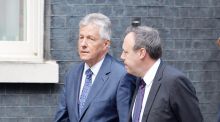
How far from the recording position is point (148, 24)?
18.1 ft

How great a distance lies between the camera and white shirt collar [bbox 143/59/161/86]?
11.6 feet

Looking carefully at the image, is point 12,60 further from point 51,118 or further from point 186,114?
point 186,114

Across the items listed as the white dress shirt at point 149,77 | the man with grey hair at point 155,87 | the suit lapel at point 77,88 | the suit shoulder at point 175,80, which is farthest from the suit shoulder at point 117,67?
the suit shoulder at point 175,80

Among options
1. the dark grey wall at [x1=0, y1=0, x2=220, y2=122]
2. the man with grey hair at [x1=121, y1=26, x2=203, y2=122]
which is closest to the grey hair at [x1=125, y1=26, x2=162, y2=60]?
the man with grey hair at [x1=121, y1=26, x2=203, y2=122]

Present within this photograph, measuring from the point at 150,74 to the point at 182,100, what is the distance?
10.0 inches

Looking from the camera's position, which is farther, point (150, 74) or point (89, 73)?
point (89, 73)

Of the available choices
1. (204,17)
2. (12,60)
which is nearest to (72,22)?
(12,60)

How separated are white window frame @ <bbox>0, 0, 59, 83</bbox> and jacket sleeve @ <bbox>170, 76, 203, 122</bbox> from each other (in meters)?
2.08

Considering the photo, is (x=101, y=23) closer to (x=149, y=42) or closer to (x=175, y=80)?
(x=149, y=42)

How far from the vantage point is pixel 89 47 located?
4094mm

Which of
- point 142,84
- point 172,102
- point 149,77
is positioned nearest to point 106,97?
point 142,84

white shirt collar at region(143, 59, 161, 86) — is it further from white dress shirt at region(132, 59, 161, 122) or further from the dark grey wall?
the dark grey wall

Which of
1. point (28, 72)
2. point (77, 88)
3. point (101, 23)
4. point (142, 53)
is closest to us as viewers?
point (142, 53)

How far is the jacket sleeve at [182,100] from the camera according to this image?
3.43 meters
